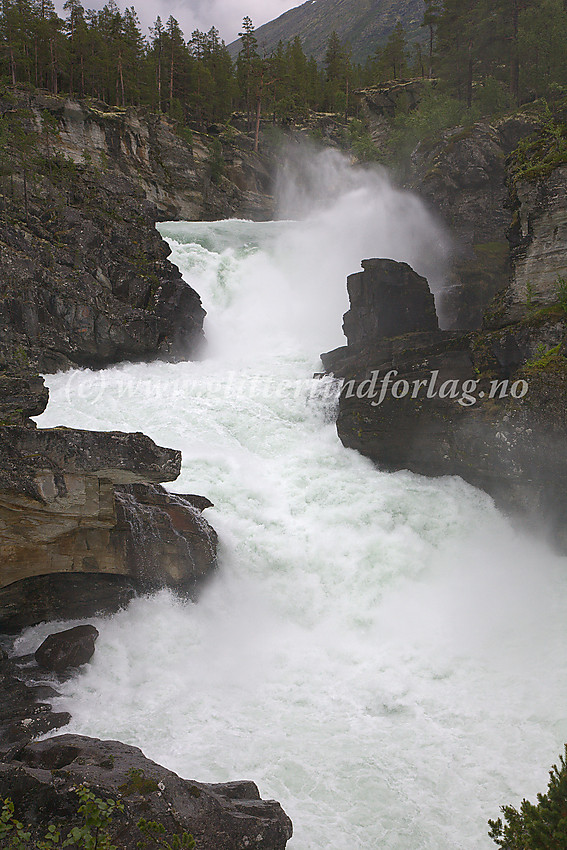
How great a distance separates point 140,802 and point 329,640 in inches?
258

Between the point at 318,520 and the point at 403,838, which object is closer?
the point at 403,838

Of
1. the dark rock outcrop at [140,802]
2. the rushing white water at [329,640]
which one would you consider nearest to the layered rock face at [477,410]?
the rushing white water at [329,640]

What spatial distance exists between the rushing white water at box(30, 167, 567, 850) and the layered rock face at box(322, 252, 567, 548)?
0.79 meters

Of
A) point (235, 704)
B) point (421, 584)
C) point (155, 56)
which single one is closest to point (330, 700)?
point (235, 704)

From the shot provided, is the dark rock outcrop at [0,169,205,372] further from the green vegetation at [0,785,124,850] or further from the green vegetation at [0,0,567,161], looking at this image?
the green vegetation at [0,785,124,850]

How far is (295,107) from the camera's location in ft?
175

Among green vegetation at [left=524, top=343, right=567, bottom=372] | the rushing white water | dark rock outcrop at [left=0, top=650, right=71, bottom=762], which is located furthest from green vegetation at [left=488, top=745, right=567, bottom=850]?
green vegetation at [left=524, top=343, right=567, bottom=372]

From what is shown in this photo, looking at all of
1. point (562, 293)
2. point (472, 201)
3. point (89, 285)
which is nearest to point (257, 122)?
point (472, 201)

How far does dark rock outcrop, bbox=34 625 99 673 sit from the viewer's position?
10.2 metres

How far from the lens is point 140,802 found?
5906mm

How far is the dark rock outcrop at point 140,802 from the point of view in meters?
5.72

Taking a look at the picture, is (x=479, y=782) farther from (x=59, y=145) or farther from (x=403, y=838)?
(x=59, y=145)

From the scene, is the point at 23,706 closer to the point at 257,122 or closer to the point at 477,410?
the point at 477,410

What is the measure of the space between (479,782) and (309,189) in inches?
1905
